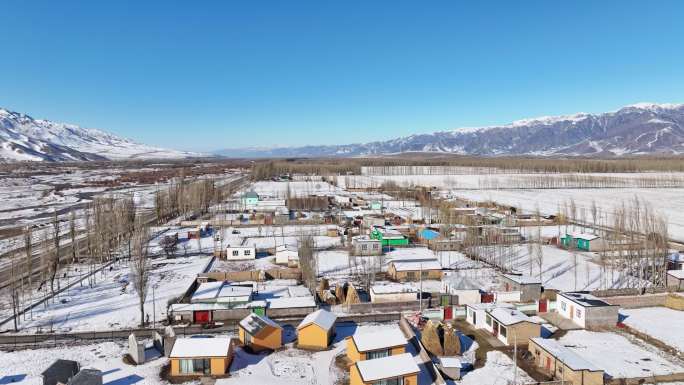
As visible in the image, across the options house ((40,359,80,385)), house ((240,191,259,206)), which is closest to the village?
house ((40,359,80,385))

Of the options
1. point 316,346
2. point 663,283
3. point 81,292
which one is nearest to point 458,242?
point 663,283

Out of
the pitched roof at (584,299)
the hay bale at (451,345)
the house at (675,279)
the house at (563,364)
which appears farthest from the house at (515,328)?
the house at (675,279)

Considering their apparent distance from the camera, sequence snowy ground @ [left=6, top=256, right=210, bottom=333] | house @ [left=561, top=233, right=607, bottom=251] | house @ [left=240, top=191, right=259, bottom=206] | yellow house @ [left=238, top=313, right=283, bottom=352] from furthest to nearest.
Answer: house @ [left=240, top=191, right=259, bottom=206] < house @ [left=561, top=233, right=607, bottom=251] < snowy ground @ [left=6, top=256, right=210, bottom=333] < yellow house @ [left=238, top=313, right=283, bottom=352]

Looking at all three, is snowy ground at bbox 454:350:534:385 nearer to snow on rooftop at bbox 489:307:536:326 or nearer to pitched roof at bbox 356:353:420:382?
snow on rooftop at bbox 489:307:536:326

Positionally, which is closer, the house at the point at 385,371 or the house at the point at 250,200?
the house at the point at 385,371

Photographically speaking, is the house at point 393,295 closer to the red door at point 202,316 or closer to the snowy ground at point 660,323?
the red door at point 202,316

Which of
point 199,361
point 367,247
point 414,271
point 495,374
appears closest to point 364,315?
point 495,374
